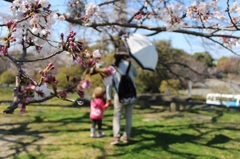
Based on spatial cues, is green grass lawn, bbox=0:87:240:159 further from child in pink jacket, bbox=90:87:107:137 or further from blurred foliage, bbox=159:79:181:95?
blurred foliage, bbox=159:79:181:95

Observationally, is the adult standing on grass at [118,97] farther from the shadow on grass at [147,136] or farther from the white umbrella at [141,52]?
the white umbrella at [141,52]

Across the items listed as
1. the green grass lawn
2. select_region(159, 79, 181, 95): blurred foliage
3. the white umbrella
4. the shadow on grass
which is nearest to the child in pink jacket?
the green grass lawn

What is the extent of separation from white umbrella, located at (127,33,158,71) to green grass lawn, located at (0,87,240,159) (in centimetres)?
178

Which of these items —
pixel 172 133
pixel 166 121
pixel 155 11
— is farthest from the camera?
pixel 166 121

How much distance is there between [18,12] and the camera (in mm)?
1472

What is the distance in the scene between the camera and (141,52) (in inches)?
318

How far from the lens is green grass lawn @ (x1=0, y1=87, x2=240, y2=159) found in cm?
377

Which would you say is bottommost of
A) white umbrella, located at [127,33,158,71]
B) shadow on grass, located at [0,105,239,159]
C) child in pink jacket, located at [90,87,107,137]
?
shadow on grass, located at [0,105,239,159]

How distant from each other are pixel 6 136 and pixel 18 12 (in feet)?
11.5

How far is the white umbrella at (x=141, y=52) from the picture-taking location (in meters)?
7.87

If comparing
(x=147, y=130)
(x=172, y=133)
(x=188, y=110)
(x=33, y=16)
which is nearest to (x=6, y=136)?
(x=147, y=130)

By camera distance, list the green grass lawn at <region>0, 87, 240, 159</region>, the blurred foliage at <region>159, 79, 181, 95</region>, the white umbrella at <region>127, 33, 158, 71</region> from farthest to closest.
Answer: the blurred foliage at <region>159, 79, 181, 95</region> < the white umbrella at <region>127, 33, 158, 71</region> < the green grass lawn at <region>0, 87, 240, 159</region>

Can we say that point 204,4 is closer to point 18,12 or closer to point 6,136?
point 18,12

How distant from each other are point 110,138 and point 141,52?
3.92m
